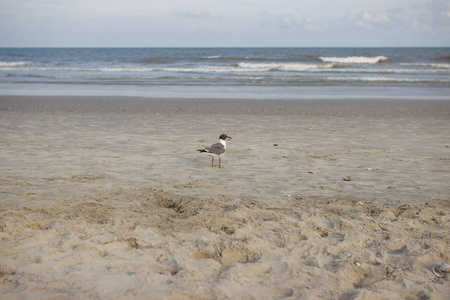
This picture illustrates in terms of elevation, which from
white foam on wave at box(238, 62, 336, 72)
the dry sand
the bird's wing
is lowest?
the dry sand

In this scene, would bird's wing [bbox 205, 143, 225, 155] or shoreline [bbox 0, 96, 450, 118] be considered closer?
bird's wing [bbox 205, 143, 225, 155]

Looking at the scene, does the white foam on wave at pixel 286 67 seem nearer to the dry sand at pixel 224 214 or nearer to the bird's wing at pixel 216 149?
the dry sand at pixel 224 214

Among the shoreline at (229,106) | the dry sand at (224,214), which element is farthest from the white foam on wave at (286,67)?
the dry sand at (224,214)

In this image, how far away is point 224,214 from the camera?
475cm

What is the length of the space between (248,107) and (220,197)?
952 centimetres

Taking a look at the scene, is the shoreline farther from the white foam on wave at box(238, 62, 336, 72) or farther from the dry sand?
the white foam on wave at box(238, 62, 336, 72)

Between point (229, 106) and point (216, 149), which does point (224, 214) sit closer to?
point (216, 149)

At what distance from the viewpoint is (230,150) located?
823cm

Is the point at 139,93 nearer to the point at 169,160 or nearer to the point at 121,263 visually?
the point at 169,160

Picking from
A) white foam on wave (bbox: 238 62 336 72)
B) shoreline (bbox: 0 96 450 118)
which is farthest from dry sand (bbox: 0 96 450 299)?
white foam on wave (bbox: 238 62 336 72)

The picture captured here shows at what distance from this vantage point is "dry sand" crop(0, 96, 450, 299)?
134 inches

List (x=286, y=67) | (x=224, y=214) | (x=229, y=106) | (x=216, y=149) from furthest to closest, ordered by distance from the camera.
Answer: (x=286, y=67), (x=229, y=106), (x=216, y=149), (x=224, y=214)

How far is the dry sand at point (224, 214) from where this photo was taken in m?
3.42

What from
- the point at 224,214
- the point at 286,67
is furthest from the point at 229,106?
the point at 286,67
